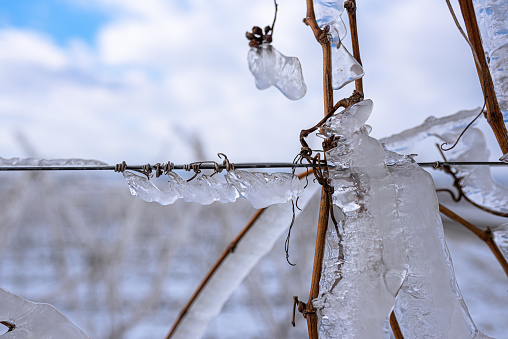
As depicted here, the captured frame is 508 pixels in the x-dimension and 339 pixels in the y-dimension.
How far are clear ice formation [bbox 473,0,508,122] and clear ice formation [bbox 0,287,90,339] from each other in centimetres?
34

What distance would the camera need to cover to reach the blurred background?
46.0 inches

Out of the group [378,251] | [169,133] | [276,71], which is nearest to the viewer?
[378,251]

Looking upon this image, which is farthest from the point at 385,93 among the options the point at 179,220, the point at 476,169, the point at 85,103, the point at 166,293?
the point at 85,103

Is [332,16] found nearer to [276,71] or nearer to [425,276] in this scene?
[276,71]

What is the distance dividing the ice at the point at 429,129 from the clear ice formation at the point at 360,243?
0.57 feet

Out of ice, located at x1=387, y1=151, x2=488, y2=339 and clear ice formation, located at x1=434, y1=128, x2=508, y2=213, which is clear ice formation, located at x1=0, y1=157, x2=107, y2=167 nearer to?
ice, located at x1=387, y1=151, x2=488, y2=339

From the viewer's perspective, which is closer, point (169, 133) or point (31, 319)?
point (31, 319)

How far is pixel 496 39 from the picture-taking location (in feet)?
0.94

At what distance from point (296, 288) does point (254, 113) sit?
856 millimetres

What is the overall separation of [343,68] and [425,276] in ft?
0.47

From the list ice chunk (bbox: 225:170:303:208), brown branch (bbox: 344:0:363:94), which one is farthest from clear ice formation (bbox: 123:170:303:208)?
brown branch (bbox: 344:0:363:94)

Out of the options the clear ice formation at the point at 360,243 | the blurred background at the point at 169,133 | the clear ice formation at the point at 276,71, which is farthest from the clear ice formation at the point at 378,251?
the blurred background at the point at 169,133

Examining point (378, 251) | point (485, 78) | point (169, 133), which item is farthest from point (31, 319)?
point (169, 133)

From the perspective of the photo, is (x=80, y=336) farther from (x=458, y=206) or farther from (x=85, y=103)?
(x=85, y=103)
